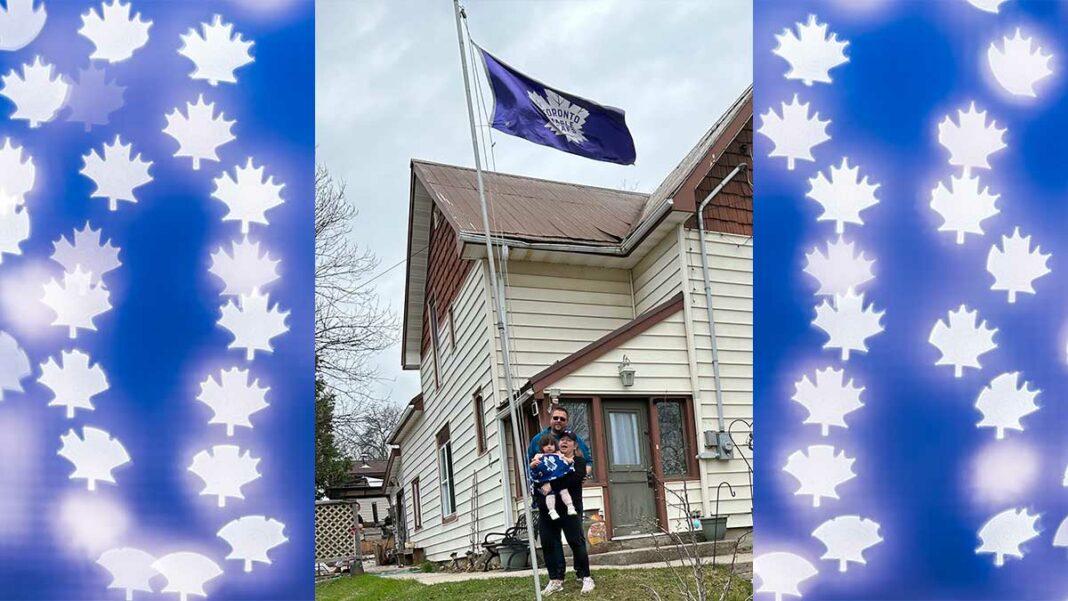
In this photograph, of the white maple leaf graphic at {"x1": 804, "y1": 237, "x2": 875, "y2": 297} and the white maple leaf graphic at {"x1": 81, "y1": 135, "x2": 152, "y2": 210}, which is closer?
the white maple leaf graphic at {"x1": 81, "y1": 135, "x2": 152, "y2": 210}

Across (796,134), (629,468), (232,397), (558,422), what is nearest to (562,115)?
(558,422)

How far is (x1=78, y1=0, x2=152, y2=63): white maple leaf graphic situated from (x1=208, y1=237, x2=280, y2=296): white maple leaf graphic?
1.88 feet

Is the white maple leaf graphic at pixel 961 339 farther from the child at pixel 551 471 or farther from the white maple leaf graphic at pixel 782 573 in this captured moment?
the child at pixel 551 471

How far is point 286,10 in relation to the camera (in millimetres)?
2189

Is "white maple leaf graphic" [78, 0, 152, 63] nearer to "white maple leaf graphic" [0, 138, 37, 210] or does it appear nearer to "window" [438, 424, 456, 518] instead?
"white maple leaf graphic" [0, 138, 37, 210]

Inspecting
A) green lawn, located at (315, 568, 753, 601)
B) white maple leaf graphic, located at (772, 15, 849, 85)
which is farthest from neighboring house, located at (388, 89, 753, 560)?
white maple leaf graphic, located at (772, 15, 849, 85)

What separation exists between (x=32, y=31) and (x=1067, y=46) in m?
2.88

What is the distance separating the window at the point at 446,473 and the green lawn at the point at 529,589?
3.92 meters

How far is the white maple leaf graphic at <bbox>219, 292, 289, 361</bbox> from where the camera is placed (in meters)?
2.08

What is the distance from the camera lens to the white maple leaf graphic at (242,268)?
2.09m

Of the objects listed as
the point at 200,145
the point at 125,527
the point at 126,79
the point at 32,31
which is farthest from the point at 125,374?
the point at 32,31

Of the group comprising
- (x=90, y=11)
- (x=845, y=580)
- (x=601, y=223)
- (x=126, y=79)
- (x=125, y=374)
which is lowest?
(x=845, y=580)

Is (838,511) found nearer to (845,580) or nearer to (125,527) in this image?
(845,580)

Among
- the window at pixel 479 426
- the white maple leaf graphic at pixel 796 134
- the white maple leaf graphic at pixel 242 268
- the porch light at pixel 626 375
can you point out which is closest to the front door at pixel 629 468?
the porch light at pixel 626 375
